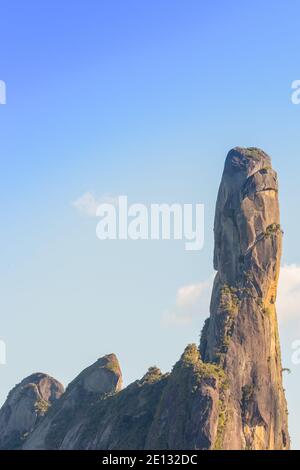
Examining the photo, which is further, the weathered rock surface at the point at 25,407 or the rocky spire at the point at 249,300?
the weathered rock surface at the point at 25,407

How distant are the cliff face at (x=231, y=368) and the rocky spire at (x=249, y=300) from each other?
11 centimetres

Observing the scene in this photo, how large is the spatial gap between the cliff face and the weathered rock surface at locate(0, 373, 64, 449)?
818 inches

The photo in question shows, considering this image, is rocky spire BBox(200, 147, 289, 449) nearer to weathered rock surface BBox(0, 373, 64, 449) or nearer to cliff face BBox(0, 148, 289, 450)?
cliff face BBox(0, 148, 289, 450)

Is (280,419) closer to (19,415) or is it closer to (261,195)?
(261,195)

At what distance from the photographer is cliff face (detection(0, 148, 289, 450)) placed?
310ft

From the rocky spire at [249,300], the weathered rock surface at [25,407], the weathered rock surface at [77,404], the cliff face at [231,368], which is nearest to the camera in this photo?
the cliff face at [231,368]

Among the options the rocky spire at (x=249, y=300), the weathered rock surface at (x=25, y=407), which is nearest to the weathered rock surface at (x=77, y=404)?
the weathered rock surface at (x=25, y=407)

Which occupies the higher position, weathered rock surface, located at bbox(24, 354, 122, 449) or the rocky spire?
the rocky spire

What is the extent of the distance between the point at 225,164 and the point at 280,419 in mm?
29368

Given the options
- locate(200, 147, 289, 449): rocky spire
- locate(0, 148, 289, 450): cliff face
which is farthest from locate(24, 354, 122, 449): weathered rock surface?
locate(200, 147, 289, 449): rocky spire

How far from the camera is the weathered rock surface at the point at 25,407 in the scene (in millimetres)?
134500

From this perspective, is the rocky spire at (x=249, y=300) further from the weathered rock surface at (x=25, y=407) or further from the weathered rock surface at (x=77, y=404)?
the weathered rock surface at (x=25, y=407)

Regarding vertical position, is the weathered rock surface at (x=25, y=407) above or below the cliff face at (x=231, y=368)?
below

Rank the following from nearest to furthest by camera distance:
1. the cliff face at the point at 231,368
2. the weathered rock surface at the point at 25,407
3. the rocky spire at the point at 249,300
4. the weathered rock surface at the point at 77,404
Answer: the cliff face at the point at 231,368 < the rocky spire at the point at 249,300 < the weathered rock surface at the point at 77,404 < the weathered rock surface at the point at 25,407
